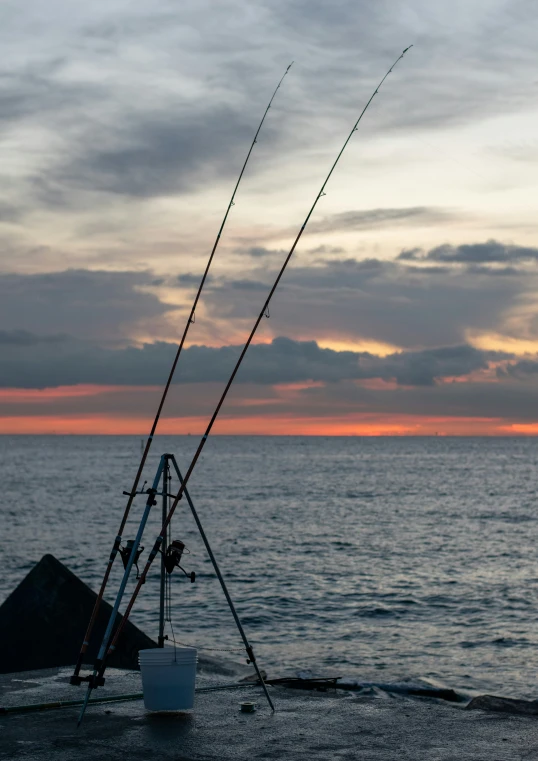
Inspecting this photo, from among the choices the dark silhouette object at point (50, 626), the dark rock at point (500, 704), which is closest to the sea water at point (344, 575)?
the dark silhouette object at point (50, 626)

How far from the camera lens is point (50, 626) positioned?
10.6m

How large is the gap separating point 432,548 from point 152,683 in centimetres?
2972

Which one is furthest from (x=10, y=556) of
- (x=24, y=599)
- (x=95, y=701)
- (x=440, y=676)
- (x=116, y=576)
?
(x=95, y=701)

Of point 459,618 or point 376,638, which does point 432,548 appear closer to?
point 459,618

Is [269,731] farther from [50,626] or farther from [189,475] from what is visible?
[50,626]

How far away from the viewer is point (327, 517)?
50031mm

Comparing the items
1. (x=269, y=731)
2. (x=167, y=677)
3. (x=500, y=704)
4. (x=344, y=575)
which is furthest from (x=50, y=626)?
(x=344, y=575)

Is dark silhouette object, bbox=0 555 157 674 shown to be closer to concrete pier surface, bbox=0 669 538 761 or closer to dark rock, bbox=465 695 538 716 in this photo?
concrete pier surface, bbox=0 669 538 761

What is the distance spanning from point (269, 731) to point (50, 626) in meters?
4.43

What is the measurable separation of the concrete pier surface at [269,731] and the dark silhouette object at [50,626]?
217cm

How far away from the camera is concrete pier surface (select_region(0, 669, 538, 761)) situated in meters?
6.34

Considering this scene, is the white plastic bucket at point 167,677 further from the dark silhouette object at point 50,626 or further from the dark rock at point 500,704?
the dark silhouette object at point 50,626

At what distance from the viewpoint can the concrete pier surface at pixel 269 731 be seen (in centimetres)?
634

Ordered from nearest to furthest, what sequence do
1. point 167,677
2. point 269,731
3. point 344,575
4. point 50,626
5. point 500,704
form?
1. point 269,731
2. point 167,677
3. point 500,704
4. point 50,626
5. point 344,575
